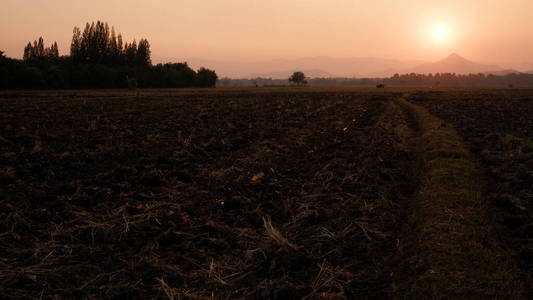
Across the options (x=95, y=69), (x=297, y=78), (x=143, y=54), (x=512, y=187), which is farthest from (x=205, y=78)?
(x=512, y=187)

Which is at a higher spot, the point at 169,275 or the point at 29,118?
the point at 29,118

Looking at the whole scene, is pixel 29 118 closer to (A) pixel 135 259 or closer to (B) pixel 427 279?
(A) pixel 135 259

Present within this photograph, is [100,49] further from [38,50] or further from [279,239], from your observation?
[279,239]

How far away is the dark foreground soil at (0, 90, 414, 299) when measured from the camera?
5.23 m

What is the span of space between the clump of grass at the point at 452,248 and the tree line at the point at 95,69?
76817 millimetres

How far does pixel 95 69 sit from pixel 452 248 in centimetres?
9465

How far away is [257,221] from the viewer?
24.1 ft

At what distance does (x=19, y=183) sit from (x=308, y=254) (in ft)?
23.5

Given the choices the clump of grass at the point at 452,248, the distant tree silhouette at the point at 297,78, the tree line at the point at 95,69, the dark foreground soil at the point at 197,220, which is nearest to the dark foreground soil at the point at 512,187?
the clump of grass at the point at 452,248

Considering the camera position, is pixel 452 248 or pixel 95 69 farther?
pixel 95 69

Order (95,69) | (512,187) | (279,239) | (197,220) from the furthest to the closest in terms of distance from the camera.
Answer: (95,69) < (512,187) < (197,220) < (279,239)

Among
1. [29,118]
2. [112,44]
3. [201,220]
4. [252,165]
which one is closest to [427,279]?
[201,220]

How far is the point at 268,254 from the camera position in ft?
20.0

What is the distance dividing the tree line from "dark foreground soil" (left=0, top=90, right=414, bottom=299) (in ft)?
228
